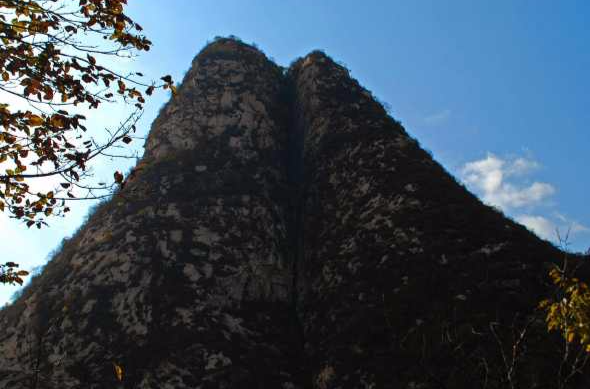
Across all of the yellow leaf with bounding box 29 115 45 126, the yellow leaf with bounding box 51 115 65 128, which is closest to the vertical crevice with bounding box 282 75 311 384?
the yellow leaf with bounding box 51 115 65 128

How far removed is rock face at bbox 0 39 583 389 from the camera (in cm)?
1642

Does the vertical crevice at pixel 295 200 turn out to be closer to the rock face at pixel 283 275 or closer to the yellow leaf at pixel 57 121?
the rock face at pixel 283 275

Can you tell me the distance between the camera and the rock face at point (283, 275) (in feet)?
53.9

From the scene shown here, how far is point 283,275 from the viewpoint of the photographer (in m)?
24.2

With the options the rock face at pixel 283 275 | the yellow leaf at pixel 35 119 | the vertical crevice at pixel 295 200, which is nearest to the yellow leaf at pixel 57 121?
the yellow leaf at pixel 35 119

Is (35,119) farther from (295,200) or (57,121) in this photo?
(295,200)

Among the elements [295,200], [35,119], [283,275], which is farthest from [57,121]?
[295,200]

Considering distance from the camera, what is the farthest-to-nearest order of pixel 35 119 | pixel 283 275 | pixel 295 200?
1. pixel 295 200
2. pixel 283 275
3. pixel 35 119

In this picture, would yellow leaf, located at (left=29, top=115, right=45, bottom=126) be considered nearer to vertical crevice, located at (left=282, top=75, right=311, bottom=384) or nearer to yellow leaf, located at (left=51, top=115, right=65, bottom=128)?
yellow leaf, located at (left=51, top=115, right=65, bottom=128)

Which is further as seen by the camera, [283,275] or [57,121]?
[283,275]

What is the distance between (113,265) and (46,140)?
1590 cm

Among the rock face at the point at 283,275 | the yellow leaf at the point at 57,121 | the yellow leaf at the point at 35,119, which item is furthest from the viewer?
the rock face at the point at 283,275

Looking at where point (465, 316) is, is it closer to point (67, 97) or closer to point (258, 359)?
point (258, 359)

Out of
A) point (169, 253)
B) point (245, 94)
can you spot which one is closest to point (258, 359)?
point (169, 253)
